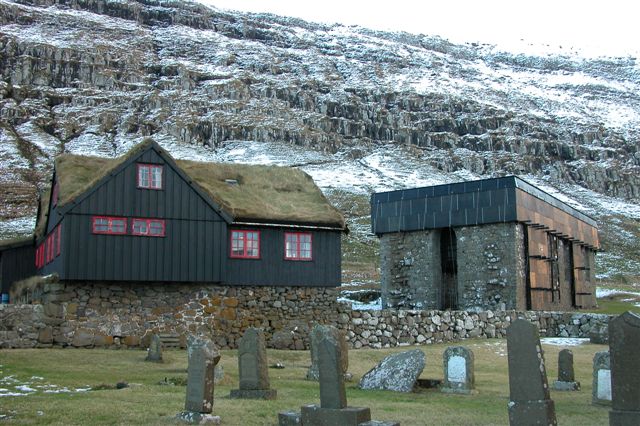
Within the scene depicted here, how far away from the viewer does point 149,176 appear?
30.7 m

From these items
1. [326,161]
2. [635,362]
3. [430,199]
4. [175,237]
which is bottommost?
[635,362]

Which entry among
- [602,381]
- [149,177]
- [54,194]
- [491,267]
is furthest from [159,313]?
[491,267]

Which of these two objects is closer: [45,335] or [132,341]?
[45,335]

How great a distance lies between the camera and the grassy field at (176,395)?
13.6m

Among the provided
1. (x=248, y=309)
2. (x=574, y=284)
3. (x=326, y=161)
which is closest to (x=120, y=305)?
(x=248, y=309)

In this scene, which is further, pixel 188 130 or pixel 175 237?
pixel 188 130

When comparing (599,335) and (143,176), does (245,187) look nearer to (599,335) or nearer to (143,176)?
(143,176)

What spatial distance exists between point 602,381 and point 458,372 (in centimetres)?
357

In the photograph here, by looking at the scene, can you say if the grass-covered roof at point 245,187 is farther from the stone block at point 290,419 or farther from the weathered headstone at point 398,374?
the stone block at point 290,419

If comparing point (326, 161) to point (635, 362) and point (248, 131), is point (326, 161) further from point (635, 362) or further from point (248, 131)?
point (635, 362)

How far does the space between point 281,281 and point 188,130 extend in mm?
147508

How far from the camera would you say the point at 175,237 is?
3088 cm

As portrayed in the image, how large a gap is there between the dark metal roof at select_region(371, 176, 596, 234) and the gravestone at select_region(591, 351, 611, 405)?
78.9ft

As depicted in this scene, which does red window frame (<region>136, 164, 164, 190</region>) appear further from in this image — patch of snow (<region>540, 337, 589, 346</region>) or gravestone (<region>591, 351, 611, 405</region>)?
gravestone (<region>591, 351, 611, 405</region>)
